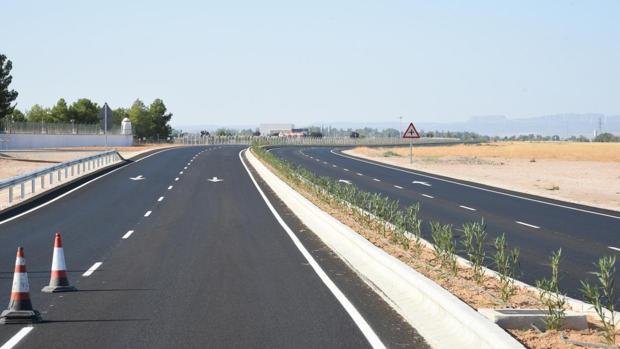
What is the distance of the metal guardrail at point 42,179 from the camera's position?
86.5ft

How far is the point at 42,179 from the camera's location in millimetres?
31500

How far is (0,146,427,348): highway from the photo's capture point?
330 inches

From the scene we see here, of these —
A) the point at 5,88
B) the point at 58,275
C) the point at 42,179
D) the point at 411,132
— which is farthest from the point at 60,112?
the point at 58,275

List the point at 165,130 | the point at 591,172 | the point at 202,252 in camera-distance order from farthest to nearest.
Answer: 1. the point at 165,130
2. the point at 591,172
3. the point at 202,252

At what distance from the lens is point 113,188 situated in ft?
113

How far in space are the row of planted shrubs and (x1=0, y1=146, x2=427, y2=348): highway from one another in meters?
1.34

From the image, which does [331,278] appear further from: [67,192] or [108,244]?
[67,192]

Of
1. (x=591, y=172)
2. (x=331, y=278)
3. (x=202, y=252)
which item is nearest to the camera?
(x=331, y=278)

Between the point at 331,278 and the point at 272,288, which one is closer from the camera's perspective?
the point at 272,288

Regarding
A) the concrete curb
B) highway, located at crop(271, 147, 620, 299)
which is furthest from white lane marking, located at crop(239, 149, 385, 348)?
highway, located at crop(271, 147, 620, 299)

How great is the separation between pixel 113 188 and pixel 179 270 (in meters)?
22.1

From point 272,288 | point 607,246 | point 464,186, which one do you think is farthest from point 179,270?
point 464,186

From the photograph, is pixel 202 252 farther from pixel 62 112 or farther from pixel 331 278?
pixel 62 112

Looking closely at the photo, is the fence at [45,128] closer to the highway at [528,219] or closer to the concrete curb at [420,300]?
the highway at [528,219]
